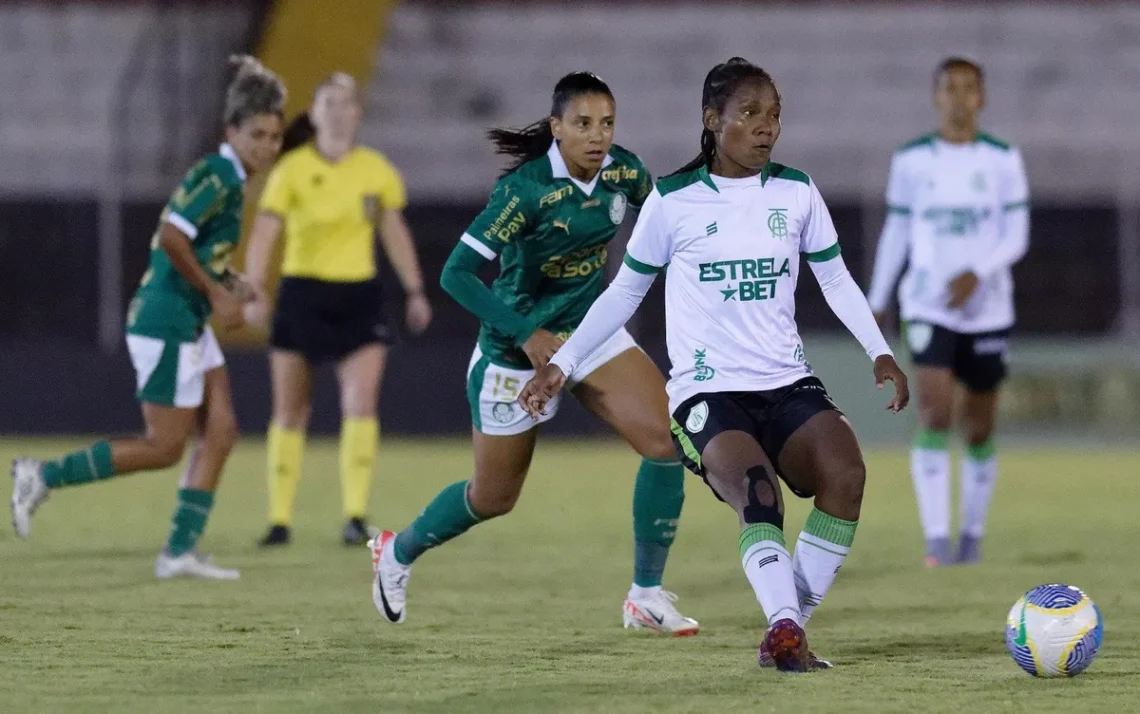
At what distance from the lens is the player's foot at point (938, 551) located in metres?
8.73

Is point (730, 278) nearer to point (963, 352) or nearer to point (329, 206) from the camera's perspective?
point (963, 352)

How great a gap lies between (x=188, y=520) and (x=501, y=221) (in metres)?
2.64

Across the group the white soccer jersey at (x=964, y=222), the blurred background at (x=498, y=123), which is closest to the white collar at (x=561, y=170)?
the white soccer jersey at (x=964, y=222)

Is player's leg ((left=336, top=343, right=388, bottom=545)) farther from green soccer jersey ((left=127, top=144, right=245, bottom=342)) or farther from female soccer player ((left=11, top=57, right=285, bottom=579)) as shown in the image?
green soccer jersey ((left=127, top=144, right=245, bottom=342))

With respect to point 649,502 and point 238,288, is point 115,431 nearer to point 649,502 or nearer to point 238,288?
point 238,288

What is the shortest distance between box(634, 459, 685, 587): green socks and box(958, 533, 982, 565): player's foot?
8.79 feet

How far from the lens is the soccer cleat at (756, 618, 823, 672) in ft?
17.4

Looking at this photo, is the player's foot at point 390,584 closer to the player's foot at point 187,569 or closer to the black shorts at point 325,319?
the player's foot at point 187,569

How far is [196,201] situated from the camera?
7.80 meters

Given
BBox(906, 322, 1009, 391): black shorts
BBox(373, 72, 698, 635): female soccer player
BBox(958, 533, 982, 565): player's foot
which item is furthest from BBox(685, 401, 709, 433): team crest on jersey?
BBox(958, 533, 982, 565): player's foot

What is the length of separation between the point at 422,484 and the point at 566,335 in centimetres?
630

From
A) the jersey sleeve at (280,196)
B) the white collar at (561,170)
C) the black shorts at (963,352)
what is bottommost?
the black shorts at (963,352)

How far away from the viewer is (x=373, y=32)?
1939cm

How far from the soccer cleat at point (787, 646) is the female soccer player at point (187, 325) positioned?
328 cm
